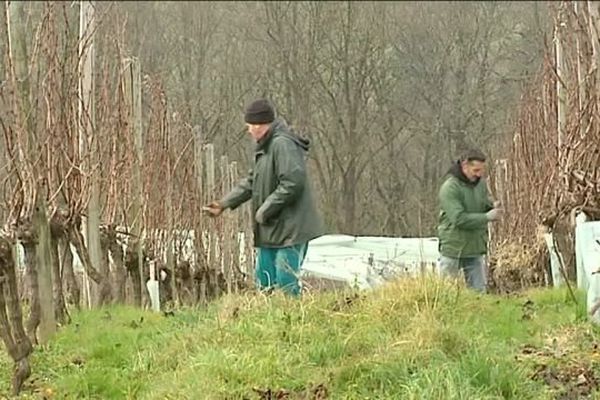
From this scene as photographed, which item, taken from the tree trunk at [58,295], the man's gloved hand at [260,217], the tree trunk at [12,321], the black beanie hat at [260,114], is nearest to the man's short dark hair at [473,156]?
the black beanie hat at [260,114]

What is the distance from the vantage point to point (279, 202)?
726 centimetres

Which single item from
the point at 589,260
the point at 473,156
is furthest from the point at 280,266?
the point at 473,156

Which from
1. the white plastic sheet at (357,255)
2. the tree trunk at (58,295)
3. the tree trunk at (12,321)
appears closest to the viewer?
the tree trunk at (12,321)

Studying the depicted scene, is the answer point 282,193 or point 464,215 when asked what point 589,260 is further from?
point 282,193

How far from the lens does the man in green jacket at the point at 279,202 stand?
7.28m

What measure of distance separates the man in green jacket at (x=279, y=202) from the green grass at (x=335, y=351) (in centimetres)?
75

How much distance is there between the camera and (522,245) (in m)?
13.0

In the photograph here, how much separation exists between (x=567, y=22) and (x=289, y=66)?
2228 cm

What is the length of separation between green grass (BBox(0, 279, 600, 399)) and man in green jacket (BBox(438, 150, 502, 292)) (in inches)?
66.8

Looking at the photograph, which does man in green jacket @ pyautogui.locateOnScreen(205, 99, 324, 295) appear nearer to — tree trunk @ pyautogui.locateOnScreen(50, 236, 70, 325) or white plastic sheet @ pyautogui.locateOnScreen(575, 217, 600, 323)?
tree trunk @ pyautogui.locateOnScreen(50, 236, 70, 325)

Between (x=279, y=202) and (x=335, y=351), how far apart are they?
2.26 metres

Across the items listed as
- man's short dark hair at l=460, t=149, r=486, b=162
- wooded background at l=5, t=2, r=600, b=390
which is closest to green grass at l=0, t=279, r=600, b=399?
wooded background at l=5, t=2, r=600, b=390

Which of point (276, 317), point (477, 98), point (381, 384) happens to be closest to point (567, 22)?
point (276, 317)

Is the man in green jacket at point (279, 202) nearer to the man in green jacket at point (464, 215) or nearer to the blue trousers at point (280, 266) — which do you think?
the blue trousers at point (280, 266)
